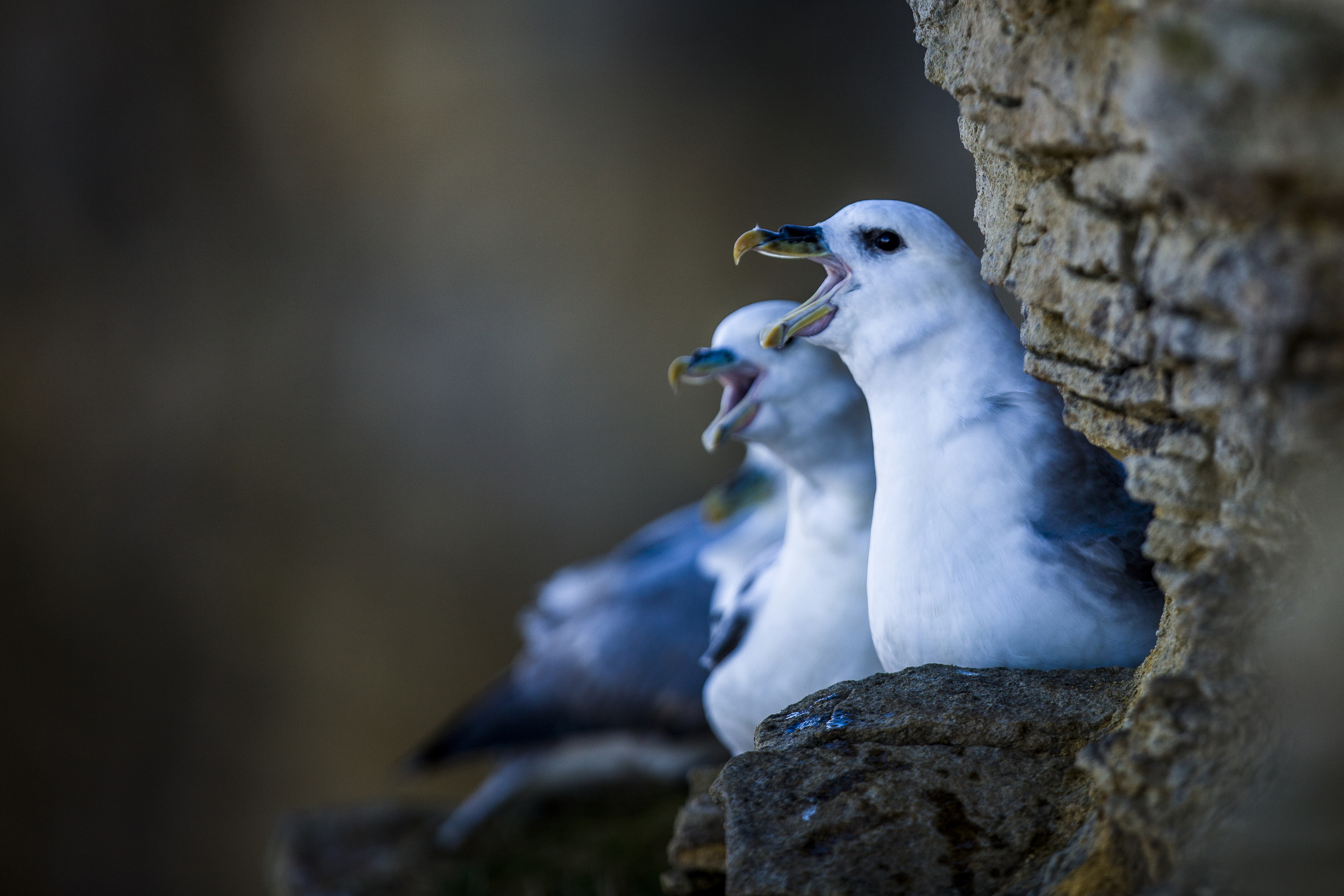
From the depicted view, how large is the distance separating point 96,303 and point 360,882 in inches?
170

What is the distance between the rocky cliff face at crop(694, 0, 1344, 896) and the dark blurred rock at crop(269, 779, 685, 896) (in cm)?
226

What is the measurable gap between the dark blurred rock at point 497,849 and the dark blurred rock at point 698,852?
117 cm

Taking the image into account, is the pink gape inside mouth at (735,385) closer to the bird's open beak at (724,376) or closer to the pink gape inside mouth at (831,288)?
the bird's open beak at (724,376)

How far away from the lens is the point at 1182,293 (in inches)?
58.0

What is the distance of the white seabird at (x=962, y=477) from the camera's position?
1.99 m

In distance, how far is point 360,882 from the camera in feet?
14.0

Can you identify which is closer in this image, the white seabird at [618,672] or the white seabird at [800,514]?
the white seabird at [800,514]

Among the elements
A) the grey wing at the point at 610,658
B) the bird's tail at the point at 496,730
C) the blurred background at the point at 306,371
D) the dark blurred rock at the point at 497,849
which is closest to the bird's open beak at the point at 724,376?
the grey wing at the point at 610,658

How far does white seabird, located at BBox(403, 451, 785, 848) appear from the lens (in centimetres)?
411

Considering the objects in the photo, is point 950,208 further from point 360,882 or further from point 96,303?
point 96,303

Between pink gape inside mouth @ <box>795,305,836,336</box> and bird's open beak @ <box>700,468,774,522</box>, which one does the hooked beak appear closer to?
pink gape inside mouth @ <box>795,305,836,336</box>

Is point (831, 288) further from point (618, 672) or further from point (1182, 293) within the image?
point (618, 672)

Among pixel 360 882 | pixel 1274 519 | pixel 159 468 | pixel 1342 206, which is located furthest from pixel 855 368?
pixel 159 468

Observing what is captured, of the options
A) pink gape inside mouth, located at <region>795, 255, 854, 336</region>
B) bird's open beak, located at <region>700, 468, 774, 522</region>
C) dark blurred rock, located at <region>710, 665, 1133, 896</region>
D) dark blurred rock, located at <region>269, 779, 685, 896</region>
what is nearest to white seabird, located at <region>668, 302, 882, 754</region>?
pink gape inside mouth, located at <region>795, 255, 854, 336</region>
